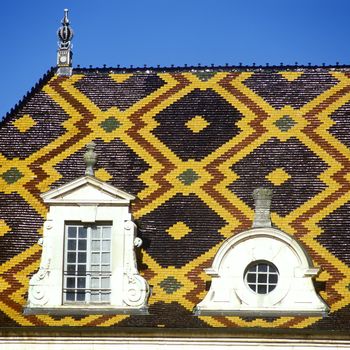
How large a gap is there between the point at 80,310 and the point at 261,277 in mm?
3330

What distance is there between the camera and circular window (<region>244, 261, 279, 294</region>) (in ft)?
77.6

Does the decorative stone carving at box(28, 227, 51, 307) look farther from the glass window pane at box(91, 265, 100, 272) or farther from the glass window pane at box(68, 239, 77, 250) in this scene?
the glass window pane at box(91, 265, 100, 272)

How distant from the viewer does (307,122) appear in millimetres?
26750

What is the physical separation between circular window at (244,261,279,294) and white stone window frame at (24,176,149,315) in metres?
1.88

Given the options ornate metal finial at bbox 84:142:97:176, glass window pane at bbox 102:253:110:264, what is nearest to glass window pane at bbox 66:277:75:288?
glass window pane at bbox 102:253:110:264

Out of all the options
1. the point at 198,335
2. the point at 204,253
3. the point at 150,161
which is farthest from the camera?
the point at 150,161

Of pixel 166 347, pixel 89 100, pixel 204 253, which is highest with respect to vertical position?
pixel 89 100

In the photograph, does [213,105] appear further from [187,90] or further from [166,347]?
[166,347]

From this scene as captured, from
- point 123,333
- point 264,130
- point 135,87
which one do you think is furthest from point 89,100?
point 123,333

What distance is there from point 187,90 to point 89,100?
2.07 m

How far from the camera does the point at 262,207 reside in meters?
24.0

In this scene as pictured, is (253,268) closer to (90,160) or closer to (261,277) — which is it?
(261,277)

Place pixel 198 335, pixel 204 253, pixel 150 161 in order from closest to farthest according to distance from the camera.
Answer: pixel 198 335 < pixel 204 253 < pixel 150 161

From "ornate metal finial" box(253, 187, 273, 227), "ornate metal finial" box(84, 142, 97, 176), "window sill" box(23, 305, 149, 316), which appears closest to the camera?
"window sill" box(23, 305, 149, 316)
